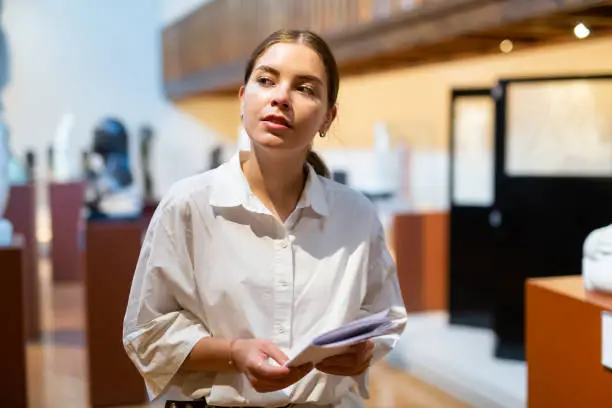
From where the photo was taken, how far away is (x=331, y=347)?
150cm

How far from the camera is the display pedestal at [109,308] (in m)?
4.66

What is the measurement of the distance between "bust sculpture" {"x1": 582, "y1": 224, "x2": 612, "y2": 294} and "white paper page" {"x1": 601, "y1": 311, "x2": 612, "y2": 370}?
0.16 meters

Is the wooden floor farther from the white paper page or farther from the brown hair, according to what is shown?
the brown hair

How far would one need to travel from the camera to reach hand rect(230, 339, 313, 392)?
62.4 inches

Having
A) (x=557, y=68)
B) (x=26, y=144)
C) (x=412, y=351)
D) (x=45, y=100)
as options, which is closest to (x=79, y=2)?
(x=45, y=100)

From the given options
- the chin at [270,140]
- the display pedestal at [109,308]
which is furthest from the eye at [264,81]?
the display pedestal at [109,308]

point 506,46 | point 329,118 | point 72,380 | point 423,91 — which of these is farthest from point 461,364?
point 423,91

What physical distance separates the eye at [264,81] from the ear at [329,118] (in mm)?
204

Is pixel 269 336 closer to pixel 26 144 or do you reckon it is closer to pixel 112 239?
pixel 112 239

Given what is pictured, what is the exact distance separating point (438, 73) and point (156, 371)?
6.93 meters

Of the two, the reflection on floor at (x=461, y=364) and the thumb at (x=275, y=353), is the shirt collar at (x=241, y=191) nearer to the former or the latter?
the thumb at (x=275, y=353)

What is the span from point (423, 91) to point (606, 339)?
248 inches

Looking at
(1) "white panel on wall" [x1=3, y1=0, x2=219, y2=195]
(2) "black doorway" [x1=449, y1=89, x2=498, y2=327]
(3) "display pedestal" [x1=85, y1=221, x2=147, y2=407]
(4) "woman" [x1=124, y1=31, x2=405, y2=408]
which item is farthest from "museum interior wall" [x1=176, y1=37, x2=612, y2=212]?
(4) "woman" [x1=124, y1=31, x2=405, y2=408]

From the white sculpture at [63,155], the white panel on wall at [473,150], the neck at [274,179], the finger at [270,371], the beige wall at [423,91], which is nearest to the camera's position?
the finger at [270,371]
